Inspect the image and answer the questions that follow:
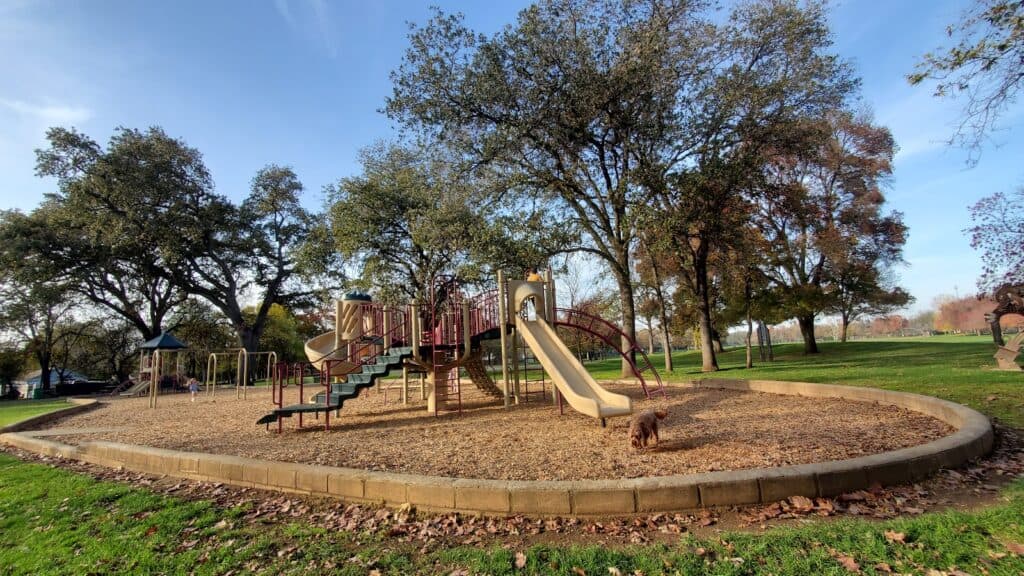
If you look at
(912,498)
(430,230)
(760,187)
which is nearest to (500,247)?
(430,230)

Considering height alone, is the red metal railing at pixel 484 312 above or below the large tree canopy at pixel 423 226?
below

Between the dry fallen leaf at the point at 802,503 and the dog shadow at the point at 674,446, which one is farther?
the dog shadow at the point at 674,446

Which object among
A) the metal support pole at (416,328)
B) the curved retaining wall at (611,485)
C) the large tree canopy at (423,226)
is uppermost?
the large tree canopy at (423,226)

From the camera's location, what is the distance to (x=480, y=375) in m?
12.6

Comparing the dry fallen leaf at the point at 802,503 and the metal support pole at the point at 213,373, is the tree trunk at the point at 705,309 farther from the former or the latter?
the metal support pole at the point at 213,373

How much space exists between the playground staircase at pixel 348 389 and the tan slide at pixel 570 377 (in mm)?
2519

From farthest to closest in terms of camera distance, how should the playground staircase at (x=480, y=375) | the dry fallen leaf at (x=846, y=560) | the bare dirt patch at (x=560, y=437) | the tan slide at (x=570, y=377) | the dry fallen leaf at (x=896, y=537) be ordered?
1. the playground staircase at (x=480, y=375)
2. the tan slide at (x=570, y=377)
3. the bare dirt patch at (x=560, y=437)
4. the dry fallen leaf at (x=896, y=537)
5. the dry fallen leaf at (x=846, y=560)

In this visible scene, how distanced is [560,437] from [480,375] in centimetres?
568

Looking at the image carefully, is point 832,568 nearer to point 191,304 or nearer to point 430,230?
point 430,230

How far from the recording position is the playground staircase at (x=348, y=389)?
8.48 metres

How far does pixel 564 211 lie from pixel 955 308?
70117mm

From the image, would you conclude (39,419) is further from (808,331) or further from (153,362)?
(808,331)

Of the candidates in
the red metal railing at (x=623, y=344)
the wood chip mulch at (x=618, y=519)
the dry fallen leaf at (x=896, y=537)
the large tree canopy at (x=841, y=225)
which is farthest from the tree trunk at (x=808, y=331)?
the dry fallen leaf at (x=896, y=537)

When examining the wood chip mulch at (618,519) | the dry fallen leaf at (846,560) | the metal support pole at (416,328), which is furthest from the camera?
the metal support pole at (416,328)
